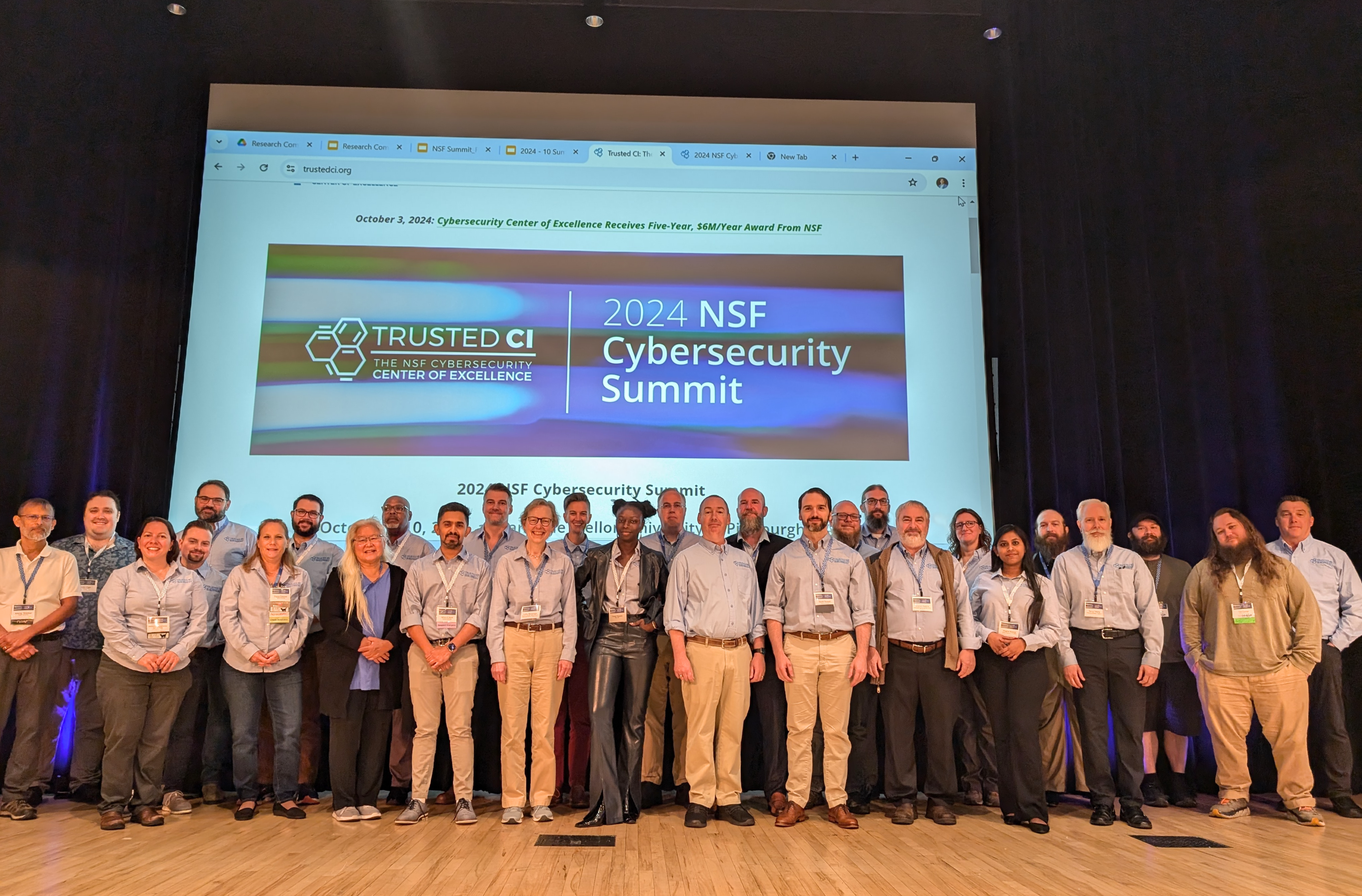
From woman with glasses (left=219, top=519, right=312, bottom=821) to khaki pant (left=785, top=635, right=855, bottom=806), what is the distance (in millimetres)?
2218

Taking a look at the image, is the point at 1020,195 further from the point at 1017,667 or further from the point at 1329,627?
the point at 1017,667

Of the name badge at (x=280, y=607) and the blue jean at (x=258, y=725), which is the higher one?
the name badge at (x=280, y=607)

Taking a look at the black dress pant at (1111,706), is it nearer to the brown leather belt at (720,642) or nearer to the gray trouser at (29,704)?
the brown leather belt at (720,642)

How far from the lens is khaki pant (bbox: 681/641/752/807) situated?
3.83m

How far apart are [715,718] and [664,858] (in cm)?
79

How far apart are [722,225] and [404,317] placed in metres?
2.02

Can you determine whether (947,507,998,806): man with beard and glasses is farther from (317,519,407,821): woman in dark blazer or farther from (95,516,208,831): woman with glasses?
(95,516,208,831): woman with glasses

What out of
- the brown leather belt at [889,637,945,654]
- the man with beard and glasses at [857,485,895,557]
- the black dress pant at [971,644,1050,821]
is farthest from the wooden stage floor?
the man with beard and glasses at [857,485,895,557]

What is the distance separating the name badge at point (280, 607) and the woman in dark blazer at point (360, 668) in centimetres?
14

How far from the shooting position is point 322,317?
17.0 ft

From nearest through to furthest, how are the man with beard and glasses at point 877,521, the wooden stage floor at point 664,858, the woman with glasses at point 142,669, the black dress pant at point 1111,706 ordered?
1. the wooden stage floor at point 664,858
2. the woman with glasses at point 142,669
3. the black dress pant at point 1111,706
4. the man with beard and glasses at point 877,521

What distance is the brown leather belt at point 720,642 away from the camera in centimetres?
386

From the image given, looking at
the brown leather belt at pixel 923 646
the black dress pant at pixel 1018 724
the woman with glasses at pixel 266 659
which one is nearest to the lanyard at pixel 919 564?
the brown leather belt at pixel 923 646

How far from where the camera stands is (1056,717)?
448cm
